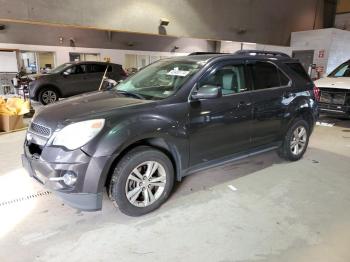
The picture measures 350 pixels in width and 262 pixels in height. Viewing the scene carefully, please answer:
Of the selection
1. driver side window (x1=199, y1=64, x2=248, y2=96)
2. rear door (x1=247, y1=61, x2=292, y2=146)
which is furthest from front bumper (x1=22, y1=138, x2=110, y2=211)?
rear door (x1=247, y1=61, x2=292, y2=146)

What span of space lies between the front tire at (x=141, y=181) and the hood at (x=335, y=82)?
500 cm

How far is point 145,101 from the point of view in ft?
8.43

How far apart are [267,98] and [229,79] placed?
1.91 ft

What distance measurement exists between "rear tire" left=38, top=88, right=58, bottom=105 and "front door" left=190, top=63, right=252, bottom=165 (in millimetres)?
7078

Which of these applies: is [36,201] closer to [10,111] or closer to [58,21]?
[10,111]

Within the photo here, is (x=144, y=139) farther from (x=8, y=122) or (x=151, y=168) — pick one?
(x=8, y=122)

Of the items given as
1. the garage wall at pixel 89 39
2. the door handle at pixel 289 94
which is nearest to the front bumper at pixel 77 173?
the door handle at pixel 289 94

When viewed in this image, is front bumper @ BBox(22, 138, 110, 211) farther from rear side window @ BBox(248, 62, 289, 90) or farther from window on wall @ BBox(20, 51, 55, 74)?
window on wall @ BBox(20, 51, 55, 74)

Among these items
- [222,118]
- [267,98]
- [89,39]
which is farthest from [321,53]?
[222,118]

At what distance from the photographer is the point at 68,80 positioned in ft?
29.5

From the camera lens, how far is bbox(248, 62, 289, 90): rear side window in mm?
3288

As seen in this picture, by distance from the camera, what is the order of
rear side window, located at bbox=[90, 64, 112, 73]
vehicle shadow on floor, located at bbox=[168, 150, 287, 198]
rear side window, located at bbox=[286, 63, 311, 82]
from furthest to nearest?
rear side window, located at bbox=[90, 64, 112, 73] < rear side window, located at bbox=[286, 63, 311, 82] < vehicle shadow on floor, located at bbox=[168, 150, 287, 198]

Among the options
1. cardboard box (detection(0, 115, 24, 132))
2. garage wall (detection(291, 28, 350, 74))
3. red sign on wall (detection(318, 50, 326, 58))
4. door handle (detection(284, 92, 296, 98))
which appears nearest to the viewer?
door handle (detection(284, 92, 296, 98))

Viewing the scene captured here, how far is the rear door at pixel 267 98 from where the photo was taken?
128 inches
